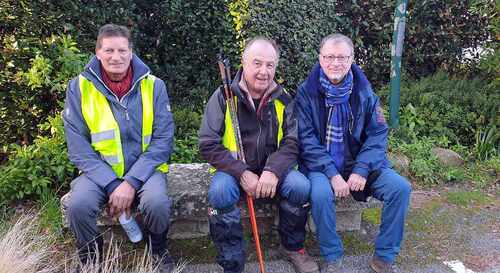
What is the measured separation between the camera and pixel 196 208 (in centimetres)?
340

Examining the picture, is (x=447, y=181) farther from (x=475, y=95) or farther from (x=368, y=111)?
(x=368, y=111)

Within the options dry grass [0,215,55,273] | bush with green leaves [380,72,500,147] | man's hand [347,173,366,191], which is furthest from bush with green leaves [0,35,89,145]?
bush with green leaves [380,72,500,147]

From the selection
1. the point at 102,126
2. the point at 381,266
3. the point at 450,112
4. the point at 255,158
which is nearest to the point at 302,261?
the point at 381,266

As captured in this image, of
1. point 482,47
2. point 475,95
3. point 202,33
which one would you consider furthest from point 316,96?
point 482,47

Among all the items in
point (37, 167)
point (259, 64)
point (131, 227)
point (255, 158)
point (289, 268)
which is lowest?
point (289, 268)

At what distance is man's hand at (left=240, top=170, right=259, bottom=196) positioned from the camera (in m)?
3.15

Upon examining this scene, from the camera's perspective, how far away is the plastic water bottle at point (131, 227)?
3.17 metres

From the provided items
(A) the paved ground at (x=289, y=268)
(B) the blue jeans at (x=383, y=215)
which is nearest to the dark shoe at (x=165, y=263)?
(A) the paved ground at (x=289, y=268)

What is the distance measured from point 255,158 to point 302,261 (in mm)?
770

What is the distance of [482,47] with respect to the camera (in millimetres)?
6344

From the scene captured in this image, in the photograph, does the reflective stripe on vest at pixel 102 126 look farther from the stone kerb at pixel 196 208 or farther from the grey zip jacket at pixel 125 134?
the stone kerb at pixel 196 208

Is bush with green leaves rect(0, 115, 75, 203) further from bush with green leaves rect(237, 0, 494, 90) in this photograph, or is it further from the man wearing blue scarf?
bush with green leaves rect(237, 0, 494, 90)

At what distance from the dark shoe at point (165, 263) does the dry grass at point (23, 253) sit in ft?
2.13

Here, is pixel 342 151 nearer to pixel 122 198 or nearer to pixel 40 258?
pixel 122 198
